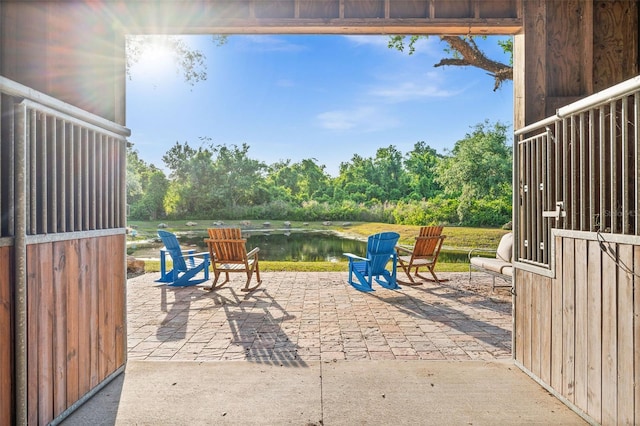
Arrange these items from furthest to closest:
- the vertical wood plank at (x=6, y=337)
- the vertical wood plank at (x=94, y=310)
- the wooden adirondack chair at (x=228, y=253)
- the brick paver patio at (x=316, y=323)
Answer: the wooden adirondack chair at (x=228, y=253)
the brick paver patio at (x=316, y=323)
the vertical wood plank at (x=94, y=310)
the vertical wood plank at (x=6, y=337)

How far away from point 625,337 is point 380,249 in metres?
3.85

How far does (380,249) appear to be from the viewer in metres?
5.82

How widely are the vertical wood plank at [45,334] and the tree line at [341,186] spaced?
20.1 m

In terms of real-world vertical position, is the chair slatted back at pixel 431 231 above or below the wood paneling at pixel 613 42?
below

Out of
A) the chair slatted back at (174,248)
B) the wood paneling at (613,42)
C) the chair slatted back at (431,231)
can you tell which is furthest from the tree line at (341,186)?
the wood paneling at (613,42)

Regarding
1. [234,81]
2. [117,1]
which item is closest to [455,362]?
[117,1]

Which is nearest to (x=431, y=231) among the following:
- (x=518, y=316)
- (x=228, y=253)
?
(x=228, y=253)

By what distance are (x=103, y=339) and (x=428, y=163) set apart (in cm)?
3041

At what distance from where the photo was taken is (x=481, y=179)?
66.1ft

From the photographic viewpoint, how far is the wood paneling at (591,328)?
79.1 inches

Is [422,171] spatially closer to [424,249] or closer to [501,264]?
[424,249]

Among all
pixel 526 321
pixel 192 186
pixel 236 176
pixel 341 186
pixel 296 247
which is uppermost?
pixel 236 176

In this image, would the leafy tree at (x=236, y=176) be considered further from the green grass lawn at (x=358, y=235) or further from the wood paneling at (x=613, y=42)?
the wood paneling at (x=613, y=42)

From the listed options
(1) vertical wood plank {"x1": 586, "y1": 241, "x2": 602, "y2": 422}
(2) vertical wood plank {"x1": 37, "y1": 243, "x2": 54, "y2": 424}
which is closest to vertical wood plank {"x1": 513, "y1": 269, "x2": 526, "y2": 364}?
(1) vertical wood plank {"x1": 586, "y1": 241, "x2": 602, "y2": 422}
